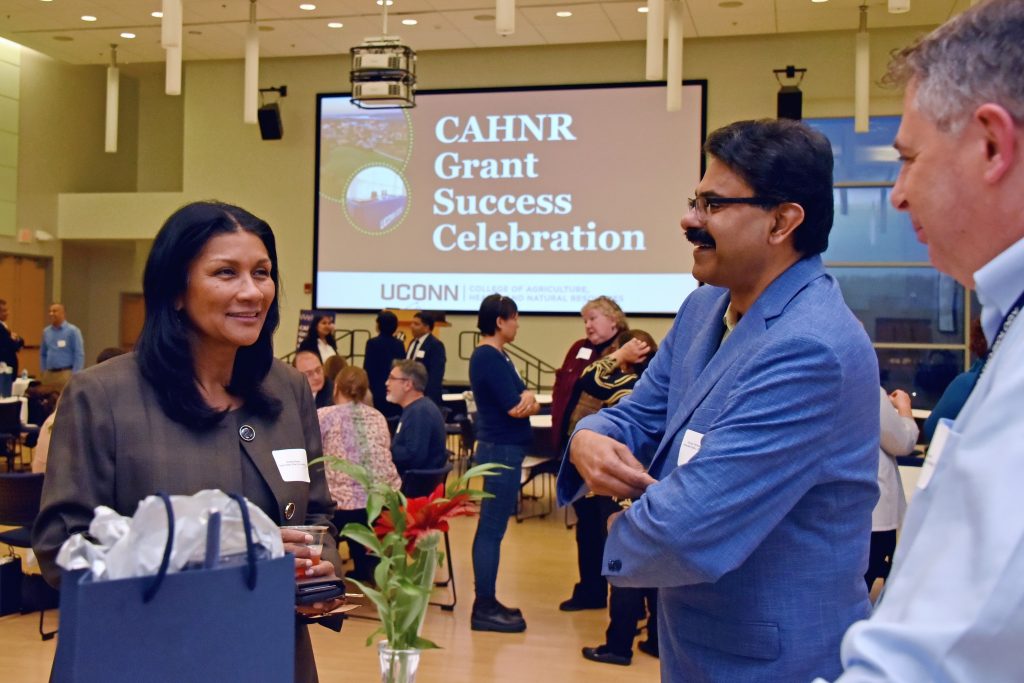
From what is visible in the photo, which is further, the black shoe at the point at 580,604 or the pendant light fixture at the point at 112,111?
the pendant light fixture at the point at 112,111

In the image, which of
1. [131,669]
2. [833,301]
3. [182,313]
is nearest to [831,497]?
[833,301]

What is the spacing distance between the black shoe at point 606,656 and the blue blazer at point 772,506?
3319mm

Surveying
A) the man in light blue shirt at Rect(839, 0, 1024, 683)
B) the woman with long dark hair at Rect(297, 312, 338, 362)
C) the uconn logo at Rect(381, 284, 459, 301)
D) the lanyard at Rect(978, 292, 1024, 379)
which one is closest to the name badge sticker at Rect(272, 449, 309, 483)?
the man in light blue shirt at Rect(839, 0, 1024, 683)

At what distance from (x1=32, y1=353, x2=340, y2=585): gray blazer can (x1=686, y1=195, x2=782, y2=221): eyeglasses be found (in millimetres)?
901

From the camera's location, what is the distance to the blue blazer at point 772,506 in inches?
59.6

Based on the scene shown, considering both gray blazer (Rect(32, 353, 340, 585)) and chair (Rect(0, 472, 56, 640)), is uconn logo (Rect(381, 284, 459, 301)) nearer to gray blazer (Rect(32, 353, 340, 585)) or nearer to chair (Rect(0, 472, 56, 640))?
chair (Rect(0, 472, 56, 640))

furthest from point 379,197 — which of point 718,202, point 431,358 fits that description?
point 718,202

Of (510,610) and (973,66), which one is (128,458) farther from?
(510,610)

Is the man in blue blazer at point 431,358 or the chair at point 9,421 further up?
the man in blue blazer at point 431,358

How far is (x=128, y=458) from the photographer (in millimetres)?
1774

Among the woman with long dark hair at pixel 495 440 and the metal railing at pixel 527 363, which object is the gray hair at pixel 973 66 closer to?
the woman with long dark hair at pixel 495 440

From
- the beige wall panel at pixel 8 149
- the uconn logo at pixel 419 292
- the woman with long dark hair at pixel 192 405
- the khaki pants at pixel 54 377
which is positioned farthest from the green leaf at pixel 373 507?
the beige wall panel at pixel 8 149

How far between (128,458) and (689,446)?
0.96 m

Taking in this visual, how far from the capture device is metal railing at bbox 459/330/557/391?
44.6ft
